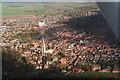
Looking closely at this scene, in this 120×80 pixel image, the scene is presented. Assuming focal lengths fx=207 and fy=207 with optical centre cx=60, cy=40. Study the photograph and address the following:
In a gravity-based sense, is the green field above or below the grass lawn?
above

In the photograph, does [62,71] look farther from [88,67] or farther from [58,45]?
[58,45]

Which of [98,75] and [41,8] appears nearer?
[98,75]

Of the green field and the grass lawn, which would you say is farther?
the green field

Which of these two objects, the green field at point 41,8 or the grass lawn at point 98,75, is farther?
the green field at point 41,8

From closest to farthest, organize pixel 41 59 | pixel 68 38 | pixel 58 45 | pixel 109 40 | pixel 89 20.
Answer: pixel 41 59 < pixel 109 40 < pixel 58 45 < pixel 68 38 < pixel 89 20

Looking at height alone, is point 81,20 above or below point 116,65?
above

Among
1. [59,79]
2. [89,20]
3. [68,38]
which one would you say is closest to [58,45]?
[68,38]

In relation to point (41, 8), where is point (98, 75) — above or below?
below

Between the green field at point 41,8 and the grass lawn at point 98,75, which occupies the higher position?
the green field at point 41,8
